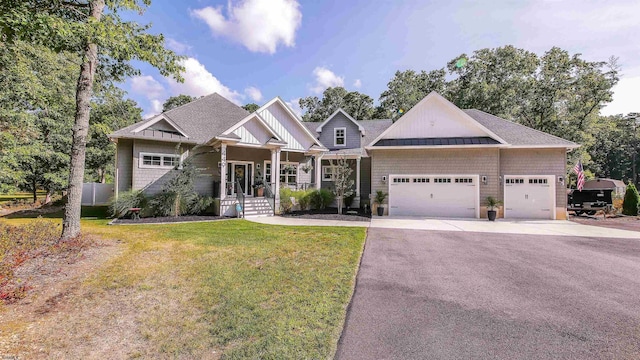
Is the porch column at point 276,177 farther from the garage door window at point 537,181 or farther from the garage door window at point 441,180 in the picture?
the garage door window at point 537,181

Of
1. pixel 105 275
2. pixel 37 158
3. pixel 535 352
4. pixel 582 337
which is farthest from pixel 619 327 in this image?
pixel 37 158

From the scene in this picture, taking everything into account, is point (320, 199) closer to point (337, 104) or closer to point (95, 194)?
point (95, 194)

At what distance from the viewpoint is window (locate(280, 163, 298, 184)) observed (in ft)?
61.2

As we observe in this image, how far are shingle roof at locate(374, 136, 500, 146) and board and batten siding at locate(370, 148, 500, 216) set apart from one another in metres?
0.41

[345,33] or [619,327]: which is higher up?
[345,33]

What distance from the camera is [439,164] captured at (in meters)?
14.5

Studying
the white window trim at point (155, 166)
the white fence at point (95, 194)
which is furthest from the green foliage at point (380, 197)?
the white fence at point (95, 194)

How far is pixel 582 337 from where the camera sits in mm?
3309

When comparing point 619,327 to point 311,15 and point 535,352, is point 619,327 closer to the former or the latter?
point 535,352

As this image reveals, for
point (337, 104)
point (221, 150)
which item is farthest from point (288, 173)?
point (337, 104)

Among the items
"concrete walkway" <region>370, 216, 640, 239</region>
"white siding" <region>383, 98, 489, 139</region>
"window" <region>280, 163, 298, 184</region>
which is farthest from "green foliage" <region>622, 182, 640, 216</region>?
"window" <region>280, 163, 298, 184</region>

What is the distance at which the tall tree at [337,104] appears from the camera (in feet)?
133

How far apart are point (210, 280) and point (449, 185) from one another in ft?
43.8

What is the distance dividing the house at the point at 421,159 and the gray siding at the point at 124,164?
0.04 meters
